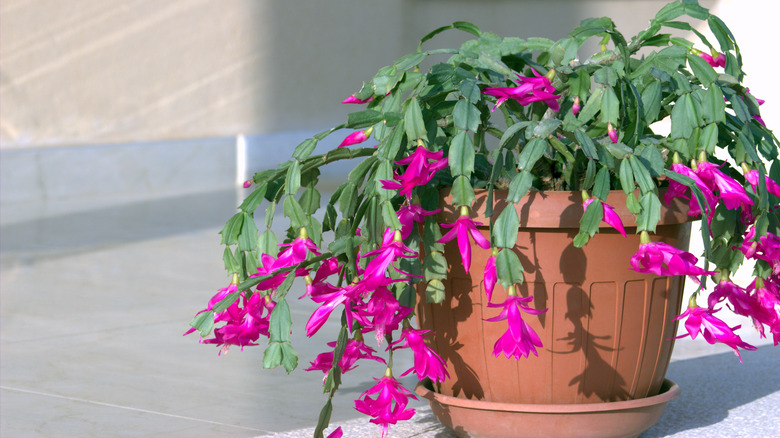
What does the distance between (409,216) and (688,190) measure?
1.34 ft

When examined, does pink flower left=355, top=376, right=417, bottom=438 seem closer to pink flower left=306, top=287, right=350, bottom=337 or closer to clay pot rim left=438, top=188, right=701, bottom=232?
pink flower left=306, top=287, right=350, bottom=337

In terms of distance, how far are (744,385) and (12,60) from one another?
4642 mm

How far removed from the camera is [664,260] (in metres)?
1.31

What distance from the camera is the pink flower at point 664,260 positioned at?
4.25ft

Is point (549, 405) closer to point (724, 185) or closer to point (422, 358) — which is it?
point (422, 358)

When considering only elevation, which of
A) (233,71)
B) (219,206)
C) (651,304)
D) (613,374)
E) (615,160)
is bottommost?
(219,206)

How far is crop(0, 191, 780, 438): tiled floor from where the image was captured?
1.84 metres

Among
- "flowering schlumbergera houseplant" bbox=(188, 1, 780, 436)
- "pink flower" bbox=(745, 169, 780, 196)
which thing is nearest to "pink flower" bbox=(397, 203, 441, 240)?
"flowering schlumbergera houseplant" bbox=(188, 1, 780, 436)

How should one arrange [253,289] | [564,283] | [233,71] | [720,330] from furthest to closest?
[233,71], [253,289], [564,283], [720,330]

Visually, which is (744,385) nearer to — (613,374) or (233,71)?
(613,374)

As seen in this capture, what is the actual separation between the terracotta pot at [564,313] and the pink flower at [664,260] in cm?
13

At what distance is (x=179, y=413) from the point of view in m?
1.93

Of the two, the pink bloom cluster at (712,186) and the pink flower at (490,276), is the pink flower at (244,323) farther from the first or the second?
the pink bloom cluster at (712,186)

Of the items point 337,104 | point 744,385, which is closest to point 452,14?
point 337,104
